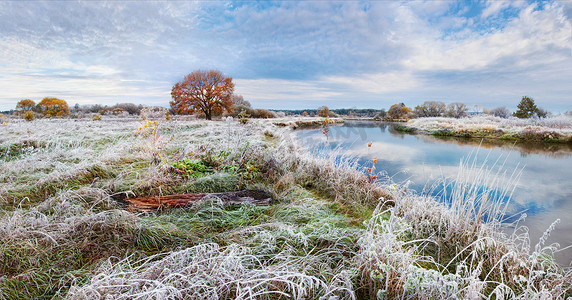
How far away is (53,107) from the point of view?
26.4 meters

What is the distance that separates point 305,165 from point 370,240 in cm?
363

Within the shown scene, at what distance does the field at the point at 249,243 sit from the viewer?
157 centimetres

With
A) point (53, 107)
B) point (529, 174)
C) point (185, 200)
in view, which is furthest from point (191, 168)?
point (53, 107)

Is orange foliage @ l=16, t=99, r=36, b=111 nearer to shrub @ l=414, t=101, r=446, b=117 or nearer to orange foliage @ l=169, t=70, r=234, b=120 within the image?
orange foliage @ l=169, t=70, r=234, b=120

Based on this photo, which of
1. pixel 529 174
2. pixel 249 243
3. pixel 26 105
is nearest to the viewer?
pixel 249 243

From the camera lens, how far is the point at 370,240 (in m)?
1.92

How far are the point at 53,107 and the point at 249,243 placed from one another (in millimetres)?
35878

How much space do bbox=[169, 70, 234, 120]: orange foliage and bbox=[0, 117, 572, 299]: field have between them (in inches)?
729

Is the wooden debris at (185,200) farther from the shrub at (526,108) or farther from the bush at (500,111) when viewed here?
the bush at (500,111)

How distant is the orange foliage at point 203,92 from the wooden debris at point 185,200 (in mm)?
20864

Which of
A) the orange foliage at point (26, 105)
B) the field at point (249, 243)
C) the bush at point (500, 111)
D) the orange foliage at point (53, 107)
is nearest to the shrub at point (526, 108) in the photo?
the bush at point (500, 111)

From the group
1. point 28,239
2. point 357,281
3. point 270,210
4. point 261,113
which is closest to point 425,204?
point 357,281

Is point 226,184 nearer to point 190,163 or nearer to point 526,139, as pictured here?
point 190,163

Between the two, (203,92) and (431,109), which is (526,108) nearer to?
(431,109)
